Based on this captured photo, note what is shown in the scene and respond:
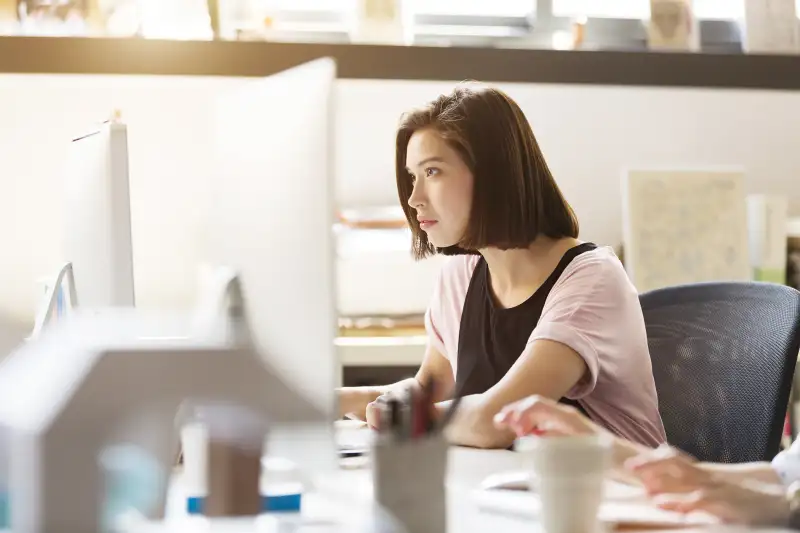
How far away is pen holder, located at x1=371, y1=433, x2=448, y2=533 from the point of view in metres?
0.93

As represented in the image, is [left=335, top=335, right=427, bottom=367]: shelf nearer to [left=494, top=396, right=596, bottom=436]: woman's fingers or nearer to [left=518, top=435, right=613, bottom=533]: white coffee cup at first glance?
[left=494, top=396, right=596, bottom=436]: woman's fingers

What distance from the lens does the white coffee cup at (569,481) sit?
95 centimetres

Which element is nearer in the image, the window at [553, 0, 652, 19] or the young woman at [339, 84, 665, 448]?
the young woman at [339, 84, 665, 448]

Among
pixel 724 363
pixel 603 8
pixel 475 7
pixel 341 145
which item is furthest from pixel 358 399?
pixel 603 8

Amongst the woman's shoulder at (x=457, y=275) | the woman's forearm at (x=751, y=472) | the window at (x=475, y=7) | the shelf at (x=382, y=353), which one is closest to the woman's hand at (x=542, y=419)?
the woman's forearm at (x=751, y=472)

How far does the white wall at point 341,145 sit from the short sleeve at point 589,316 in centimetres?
126

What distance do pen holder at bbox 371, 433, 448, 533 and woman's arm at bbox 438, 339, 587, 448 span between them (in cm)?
65

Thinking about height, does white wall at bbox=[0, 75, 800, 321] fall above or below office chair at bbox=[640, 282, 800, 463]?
above

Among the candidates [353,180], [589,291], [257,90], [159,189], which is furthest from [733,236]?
[257,90]

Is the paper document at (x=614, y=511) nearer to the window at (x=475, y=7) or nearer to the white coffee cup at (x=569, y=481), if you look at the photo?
the white coffee cup at (x=569, y=481)

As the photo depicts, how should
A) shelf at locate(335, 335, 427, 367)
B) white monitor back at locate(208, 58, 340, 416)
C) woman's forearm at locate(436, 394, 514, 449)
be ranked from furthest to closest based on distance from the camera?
shelf at locate(335, 335, 427, 367)
woman's forearm at locate(436, 394, 514, 449)
white monitor back at locate(208, 58, 340, 416)

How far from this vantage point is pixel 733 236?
2.90 m

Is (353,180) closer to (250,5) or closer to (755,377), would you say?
(250,5)

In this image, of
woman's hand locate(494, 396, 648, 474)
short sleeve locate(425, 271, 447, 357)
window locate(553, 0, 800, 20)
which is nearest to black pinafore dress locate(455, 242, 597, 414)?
short sleeve locate(425, 271, 447, 357)
